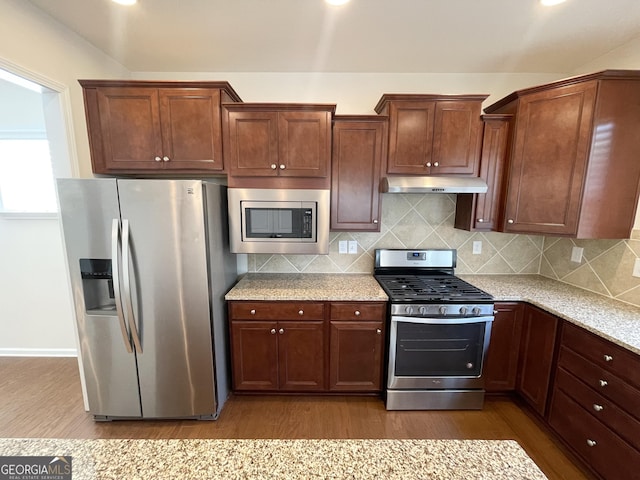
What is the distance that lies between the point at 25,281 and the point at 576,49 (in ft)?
17.9

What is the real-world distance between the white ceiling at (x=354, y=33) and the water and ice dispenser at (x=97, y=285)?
1.62 m

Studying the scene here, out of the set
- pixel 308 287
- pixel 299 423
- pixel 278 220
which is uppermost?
pixel 278 220

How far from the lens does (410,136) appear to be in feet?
6.92

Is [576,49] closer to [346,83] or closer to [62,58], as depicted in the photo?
[346,83]

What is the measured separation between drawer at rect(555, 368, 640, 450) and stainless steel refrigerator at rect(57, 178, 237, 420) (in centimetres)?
241

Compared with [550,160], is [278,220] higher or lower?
lower

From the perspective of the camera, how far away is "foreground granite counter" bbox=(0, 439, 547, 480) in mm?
656

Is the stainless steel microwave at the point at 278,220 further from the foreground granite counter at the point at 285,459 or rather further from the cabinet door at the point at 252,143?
the foreground granite counter at the point at 285,459

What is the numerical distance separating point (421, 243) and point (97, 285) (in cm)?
268

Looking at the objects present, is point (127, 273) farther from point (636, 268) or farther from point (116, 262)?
point (636, 268)

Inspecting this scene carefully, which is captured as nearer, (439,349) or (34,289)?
(439,349)

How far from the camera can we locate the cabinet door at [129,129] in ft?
6.31

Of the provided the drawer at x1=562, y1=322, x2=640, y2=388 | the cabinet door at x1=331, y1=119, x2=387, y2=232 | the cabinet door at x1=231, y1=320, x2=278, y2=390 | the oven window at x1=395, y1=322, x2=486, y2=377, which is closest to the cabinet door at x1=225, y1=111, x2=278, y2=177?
the cabinet door at x1=331, y1=119, x2=387, y2=232

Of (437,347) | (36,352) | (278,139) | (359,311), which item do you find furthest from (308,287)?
(36,352)
